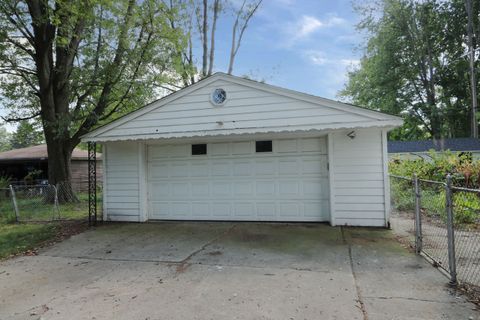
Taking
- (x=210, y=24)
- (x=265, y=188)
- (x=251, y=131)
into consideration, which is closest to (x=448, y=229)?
(x=251, y=131)

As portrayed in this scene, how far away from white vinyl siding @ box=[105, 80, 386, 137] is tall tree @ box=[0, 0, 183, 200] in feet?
18.2

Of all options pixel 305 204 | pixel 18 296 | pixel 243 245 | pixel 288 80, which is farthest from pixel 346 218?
pixel 288 80

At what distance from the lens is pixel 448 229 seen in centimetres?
370

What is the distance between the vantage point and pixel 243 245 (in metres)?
5.75

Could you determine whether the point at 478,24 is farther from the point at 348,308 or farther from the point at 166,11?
the point at 348,308

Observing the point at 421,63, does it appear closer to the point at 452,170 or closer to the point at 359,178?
the point at 452,170

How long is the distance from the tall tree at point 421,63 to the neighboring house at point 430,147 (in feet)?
20.3

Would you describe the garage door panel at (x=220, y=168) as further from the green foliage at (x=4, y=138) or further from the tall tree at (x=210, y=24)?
the green foliage at (x=4, y=138)

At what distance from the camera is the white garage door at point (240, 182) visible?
7461 millimetres

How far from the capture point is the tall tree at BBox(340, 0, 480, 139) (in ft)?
82.1

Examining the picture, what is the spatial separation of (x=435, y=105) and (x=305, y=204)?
23.8m

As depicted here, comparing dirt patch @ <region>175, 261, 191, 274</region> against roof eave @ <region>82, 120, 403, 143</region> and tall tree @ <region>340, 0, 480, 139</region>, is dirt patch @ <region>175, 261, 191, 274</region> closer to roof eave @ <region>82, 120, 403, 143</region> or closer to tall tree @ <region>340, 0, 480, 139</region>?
roof eave @ <region>82, 120, 403, 143</region>

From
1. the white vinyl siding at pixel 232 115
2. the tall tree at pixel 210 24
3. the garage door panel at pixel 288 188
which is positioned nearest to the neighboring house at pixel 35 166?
the tall tree at pixel 210 24

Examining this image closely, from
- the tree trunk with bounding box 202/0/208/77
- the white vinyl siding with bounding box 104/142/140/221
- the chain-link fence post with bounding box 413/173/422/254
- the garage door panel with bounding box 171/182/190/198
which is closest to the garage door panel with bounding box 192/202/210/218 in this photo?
the garage door panel with bounding box 171/182/190/198
